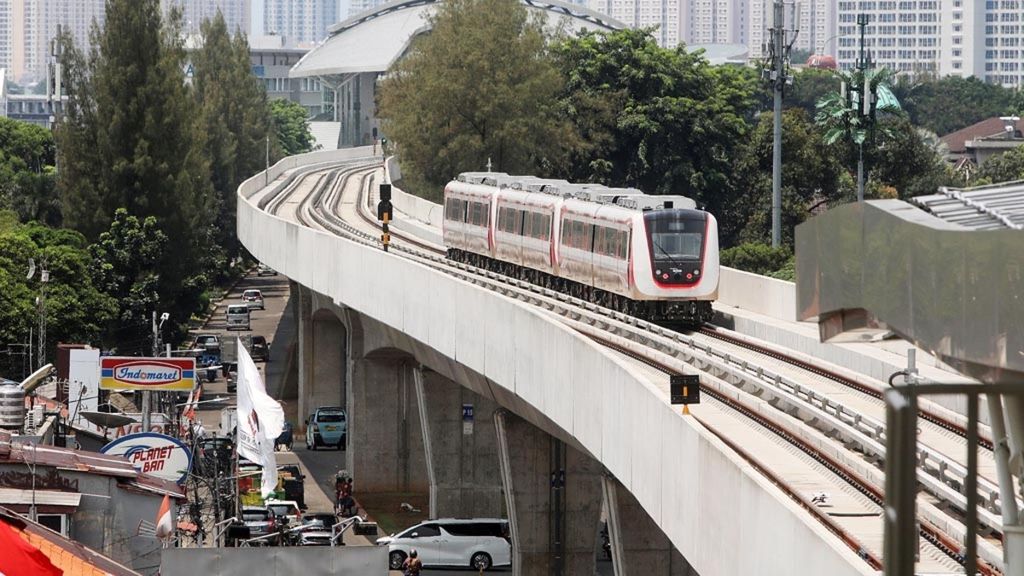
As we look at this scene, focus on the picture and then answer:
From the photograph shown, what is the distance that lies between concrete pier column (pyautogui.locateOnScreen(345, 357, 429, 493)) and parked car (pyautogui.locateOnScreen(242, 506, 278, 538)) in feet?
46.3

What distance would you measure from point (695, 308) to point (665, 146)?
5129 centimetres

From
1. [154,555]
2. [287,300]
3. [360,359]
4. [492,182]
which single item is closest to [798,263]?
[154,555]

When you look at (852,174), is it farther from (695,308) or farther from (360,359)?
(695,308)

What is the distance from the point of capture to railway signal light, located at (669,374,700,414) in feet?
77.8

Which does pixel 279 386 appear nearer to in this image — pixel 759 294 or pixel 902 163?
pixel 902 163

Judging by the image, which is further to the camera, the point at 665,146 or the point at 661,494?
the point at 665,146

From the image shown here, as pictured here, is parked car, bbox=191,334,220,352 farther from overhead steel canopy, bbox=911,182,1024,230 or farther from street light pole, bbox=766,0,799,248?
overhead steel canopy, bbox=911,182,1024,230

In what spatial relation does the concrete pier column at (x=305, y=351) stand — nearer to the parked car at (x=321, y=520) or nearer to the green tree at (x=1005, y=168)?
the parked car at (x=321, y=520)

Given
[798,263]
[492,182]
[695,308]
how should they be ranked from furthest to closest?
[492,182] < [695,308] < [798,263]

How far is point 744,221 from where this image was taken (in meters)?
92.1

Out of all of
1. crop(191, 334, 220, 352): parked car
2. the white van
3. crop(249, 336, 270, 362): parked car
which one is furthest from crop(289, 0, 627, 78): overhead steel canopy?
crop(191, 334, 220, 352): parked car

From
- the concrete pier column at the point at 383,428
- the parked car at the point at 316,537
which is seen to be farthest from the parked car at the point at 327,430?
the parked car at the point at 316,537

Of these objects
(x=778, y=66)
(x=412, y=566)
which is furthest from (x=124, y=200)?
(x=412, y=566)

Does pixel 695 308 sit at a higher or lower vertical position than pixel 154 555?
higher
